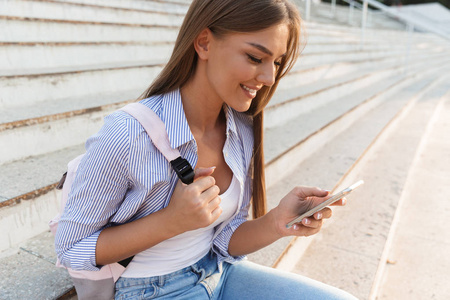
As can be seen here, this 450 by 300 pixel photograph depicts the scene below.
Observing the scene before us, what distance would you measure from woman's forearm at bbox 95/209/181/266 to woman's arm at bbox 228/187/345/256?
0.39 m

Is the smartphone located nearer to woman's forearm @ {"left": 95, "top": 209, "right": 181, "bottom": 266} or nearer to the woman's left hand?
the woman's left hand

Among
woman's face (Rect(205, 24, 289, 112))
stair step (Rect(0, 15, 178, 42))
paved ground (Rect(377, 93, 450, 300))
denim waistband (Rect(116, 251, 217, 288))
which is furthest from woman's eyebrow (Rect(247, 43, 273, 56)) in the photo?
stair step (Rect(0, 15, 178, 42))

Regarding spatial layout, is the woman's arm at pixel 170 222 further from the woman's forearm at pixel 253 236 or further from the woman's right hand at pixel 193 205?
the woman's forearm at pixel 253 236

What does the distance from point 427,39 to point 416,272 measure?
14.9m

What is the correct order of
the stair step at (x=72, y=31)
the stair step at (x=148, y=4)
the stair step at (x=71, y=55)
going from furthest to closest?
the stair step at (x=148, y=4) < the stair step at (x=72, y=31) < the stair step at (x=71, y=55)

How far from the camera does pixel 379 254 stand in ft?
7.67

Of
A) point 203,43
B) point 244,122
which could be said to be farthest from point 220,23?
point 244,122

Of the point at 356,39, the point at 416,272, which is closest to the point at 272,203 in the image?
the point at 416,272

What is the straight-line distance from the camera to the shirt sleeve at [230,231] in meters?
1.37

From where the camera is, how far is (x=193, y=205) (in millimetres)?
1000

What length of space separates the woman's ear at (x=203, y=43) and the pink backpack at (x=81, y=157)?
9.8 inches

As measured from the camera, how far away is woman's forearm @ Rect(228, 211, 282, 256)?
53.2 inches

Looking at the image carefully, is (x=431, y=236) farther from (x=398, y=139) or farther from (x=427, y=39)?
(x=427, y=39)

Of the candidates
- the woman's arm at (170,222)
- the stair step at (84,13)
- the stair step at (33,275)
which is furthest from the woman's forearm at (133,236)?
the stair step at (84,13)
